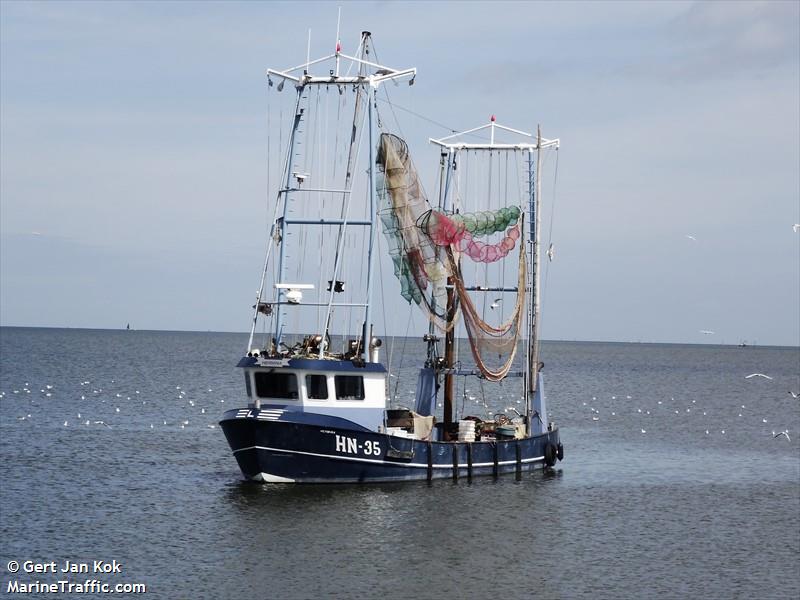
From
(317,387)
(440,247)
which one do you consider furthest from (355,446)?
(440,247)

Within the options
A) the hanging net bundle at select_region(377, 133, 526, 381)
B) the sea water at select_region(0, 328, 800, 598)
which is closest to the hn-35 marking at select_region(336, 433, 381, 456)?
the sea water at select_region(0, 328, 800, 598)

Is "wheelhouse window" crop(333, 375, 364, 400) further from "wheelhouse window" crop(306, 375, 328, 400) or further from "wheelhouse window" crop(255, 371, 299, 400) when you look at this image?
"wheelhouse window" crop(255, 371, 299, 400)

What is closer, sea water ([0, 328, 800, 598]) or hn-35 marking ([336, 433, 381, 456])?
sea water ([0, 328, 800, 598])

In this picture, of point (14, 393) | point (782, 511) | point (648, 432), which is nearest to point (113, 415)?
point (14, 393)

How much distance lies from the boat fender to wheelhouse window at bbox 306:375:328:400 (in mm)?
12629

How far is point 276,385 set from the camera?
41.5 m

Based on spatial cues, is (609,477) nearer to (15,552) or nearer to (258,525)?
(258,525)

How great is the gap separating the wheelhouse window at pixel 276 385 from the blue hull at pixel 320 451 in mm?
1246

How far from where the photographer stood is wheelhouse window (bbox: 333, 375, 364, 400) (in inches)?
1640

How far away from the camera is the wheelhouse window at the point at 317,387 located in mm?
41188

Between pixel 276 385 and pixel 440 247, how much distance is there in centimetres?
982

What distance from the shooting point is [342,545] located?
112 feet

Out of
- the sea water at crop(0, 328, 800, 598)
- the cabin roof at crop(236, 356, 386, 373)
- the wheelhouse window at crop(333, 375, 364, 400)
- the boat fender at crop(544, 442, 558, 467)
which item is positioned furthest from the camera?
the boat fender at crop(544, 442, 558, 467)

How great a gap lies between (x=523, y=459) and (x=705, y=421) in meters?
39.0
